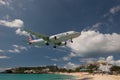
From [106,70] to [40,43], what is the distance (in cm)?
8515

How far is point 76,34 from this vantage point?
48.2 meters

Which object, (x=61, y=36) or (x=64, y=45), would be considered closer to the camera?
(x=61, y=36)

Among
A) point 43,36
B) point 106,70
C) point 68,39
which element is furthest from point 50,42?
point 106,70

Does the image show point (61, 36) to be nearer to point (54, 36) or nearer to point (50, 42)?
point (54, 36)

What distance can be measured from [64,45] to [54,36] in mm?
6623

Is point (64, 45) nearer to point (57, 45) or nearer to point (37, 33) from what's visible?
point (57, 45)

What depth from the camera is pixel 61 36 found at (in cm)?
4903

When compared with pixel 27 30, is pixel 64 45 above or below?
below

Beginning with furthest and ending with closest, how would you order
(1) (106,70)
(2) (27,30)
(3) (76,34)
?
1. (1) (106,70)
2. (2) (27,30)
3. (3) (76,34)

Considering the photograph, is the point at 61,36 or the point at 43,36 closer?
the point at 61,36

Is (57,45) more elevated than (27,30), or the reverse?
(27,30)

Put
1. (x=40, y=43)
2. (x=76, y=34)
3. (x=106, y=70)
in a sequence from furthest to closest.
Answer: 1. (x=106, y=70)
2. (x=40, y=43)
3. (x=76, y=34)

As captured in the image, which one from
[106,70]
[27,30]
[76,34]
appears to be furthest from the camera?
Answer: [106,70]

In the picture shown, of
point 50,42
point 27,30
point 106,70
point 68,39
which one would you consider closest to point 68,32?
point 68,39
